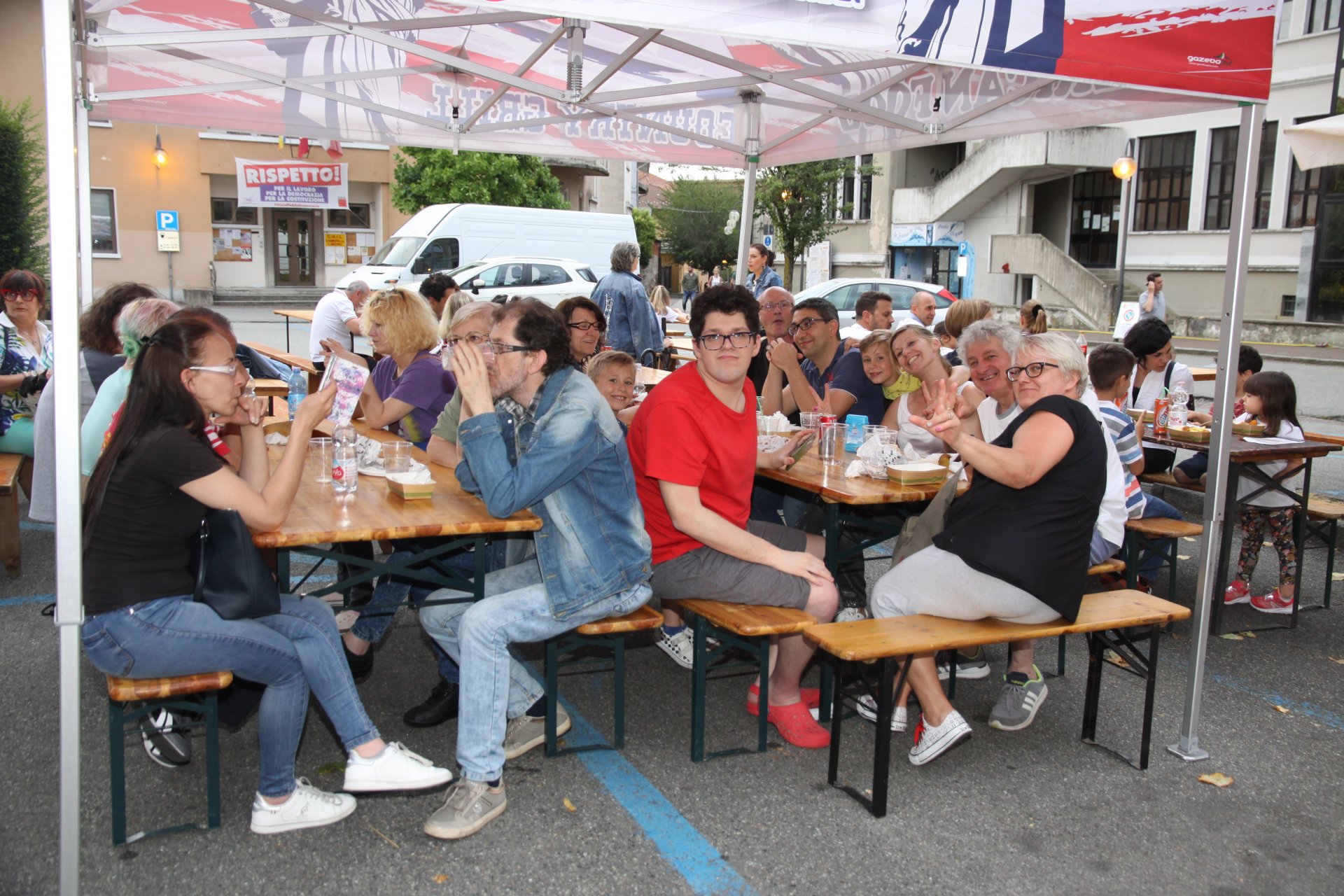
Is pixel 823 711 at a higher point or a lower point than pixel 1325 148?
lower

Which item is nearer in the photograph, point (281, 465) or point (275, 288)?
point (281, 465)

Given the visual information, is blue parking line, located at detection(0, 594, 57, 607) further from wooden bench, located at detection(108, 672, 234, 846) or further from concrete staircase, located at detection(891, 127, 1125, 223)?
concrete staircase, located at detection(891, 127, 1125, 223)

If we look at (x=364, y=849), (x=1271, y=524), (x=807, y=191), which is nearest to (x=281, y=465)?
(x=364, y=849)

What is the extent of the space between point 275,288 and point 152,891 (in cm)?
3171

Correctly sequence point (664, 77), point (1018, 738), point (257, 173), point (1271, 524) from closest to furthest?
point (1018, 738) → point (1271, 524) → point (664, 77) → point (257, 173)

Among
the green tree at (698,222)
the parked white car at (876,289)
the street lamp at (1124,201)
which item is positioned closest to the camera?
the parked white car at (876,289)

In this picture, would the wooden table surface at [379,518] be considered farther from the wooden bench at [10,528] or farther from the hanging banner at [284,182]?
the hanging banner at [284,182]

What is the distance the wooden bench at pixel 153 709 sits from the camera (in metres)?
2.84

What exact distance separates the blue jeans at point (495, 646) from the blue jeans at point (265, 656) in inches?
12.8

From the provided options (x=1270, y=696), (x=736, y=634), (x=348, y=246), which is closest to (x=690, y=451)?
(x=736, y=634)

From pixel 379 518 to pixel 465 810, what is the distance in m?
0.97

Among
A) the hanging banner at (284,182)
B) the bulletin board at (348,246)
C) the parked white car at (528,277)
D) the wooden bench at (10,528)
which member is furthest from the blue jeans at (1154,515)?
the bulletin board at (348,246)

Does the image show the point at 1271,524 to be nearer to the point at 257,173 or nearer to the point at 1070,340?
the point at 1070,340

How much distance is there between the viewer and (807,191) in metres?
30.1
